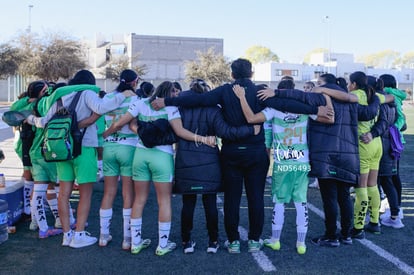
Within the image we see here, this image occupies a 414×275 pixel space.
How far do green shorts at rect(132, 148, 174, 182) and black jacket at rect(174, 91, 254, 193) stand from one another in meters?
0.10

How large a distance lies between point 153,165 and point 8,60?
26.4m

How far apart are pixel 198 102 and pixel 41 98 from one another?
2.19m

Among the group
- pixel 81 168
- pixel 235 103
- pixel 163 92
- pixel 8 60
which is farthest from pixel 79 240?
pixel 8 60

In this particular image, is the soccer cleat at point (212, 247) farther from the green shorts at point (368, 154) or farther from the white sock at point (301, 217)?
the green shorts at point (368, 154)

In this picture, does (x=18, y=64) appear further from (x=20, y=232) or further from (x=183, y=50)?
(x=183, y=50)

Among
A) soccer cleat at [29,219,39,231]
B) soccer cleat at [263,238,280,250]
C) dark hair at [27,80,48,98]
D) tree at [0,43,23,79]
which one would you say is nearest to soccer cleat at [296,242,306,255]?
soccer cleat at [263,238,280,250]

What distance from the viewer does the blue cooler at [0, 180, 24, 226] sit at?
5.63 metres

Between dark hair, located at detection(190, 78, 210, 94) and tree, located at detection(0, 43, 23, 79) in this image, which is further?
tree, located at detection(0, 43, 23, 79)

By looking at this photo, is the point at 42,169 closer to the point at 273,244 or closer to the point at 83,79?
the point at 83,79

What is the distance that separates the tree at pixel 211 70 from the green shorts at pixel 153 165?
38787 mm

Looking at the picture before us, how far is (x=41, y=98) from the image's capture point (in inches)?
222

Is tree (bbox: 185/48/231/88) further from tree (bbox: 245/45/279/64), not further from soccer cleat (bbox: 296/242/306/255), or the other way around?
tree (bbox: 245/45/279/64)

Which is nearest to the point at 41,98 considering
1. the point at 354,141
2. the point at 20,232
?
the point at 20,232

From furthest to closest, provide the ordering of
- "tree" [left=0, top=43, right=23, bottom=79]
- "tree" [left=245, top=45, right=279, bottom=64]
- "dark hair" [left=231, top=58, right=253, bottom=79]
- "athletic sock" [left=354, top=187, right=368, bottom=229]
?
"tree" [left=245, top=45, right=279, bottom=64] < "tree" [left=0, top=43, right=23, bottom=79] < "athletic sock" [left=354, top=187, right=368, bottom=229] < "dark hair" [left=231, top=58, right=253, bottom=79]
